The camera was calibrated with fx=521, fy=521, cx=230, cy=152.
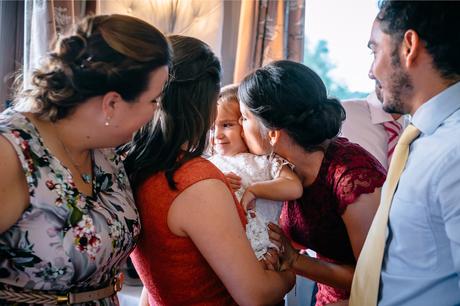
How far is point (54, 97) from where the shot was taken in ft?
3.77

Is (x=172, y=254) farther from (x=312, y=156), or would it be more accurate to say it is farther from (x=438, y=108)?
(x=438, y=108)

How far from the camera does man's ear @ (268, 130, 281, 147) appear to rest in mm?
1673

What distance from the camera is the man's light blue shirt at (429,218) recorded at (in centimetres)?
109

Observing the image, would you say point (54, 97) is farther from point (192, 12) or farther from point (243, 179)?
point (192, 12)

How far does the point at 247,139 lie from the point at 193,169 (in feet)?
2.00

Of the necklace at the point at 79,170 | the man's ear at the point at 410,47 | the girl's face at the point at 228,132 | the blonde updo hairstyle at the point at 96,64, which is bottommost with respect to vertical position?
the girl's face at the point at 228,132

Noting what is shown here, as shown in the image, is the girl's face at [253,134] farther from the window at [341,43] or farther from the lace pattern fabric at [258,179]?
the window at [341,43]

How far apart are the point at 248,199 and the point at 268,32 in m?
2.01

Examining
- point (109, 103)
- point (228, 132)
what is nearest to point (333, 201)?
point (228, 132)

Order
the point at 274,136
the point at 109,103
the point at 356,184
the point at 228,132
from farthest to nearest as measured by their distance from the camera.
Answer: the point at 228,132 < the point at 274,136 < the point at 356,184 < the point at 109,103

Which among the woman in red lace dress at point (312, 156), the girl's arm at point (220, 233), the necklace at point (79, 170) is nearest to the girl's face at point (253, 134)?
the woman in red lace dress at point (312, 156)

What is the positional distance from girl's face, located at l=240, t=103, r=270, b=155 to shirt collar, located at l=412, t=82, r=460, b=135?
592 mm

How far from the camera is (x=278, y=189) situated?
1.61m

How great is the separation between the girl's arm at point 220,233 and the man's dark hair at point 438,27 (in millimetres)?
584
